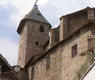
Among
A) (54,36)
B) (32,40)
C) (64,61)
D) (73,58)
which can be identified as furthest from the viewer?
(32,40)

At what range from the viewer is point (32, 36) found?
31047mm

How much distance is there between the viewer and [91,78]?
7.15m

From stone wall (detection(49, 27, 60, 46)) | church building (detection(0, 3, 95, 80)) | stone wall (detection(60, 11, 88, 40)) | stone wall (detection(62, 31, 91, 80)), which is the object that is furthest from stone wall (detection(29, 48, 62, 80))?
stone wall (detection(49, 27, 60, 46))

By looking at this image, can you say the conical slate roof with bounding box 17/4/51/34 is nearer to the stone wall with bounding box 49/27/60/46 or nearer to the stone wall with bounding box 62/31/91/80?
the stone wall with bounding box 49/27/60/46

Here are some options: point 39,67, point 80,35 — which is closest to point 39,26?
point 39,67

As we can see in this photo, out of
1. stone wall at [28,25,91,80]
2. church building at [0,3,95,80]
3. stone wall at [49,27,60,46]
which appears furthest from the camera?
stone wall at [49,27,60,46]

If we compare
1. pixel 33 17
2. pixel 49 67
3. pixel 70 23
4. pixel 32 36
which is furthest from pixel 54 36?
pixel 33 17

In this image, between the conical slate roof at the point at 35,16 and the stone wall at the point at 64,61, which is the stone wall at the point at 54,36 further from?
the conical slate roof at the point at 35,16

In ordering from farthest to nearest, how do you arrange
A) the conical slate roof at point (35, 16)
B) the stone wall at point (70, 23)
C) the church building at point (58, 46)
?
the conical slate roof at point (35, 16) < the stone wall at point (70, 23) < the church building at point (58, 46)

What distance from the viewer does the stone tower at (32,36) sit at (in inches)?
1192

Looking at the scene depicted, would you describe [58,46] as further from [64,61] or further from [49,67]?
[49,67]

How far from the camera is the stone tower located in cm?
3028

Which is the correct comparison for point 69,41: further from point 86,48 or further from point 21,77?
point 21,77

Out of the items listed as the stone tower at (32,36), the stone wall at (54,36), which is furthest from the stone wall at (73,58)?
the stone tower at (32,36)
